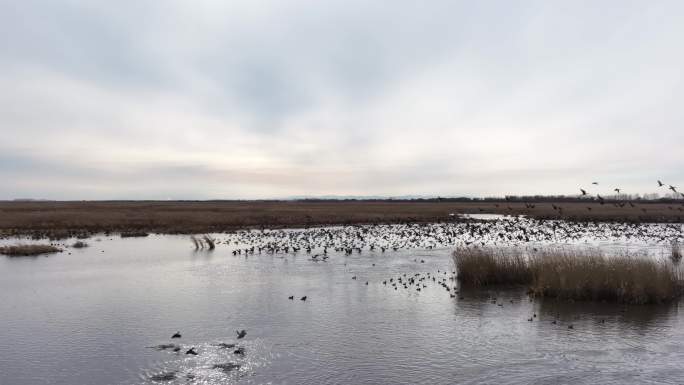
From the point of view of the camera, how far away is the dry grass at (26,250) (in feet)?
106

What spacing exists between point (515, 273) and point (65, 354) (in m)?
17.5

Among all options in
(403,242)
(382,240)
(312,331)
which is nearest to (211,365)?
(312,331)

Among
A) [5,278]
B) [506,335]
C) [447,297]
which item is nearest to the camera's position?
[506,335]

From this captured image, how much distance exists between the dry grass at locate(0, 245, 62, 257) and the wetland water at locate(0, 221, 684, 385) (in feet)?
24.3

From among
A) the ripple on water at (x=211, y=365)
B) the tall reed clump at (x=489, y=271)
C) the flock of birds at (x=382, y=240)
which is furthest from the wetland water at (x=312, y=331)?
the flock of birds at (x=382, y=240)

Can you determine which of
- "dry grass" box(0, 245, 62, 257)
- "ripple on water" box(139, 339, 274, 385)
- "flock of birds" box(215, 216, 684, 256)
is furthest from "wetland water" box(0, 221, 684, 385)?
"flock of birds" box(215, 216, 684, 256)

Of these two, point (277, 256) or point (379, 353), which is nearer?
point (379, 353)

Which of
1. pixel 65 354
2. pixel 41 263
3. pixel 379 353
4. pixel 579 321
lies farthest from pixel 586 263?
pixel 41 263

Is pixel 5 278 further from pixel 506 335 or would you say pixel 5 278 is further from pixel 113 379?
pixel 506 335

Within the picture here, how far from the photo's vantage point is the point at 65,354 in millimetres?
12336

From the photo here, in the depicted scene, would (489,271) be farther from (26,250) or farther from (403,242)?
(26,250)

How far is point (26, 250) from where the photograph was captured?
108ft

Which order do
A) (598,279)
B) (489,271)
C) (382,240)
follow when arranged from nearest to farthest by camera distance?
(598,279) → (489,271) → (382,240)

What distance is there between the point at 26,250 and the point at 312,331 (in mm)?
27194
